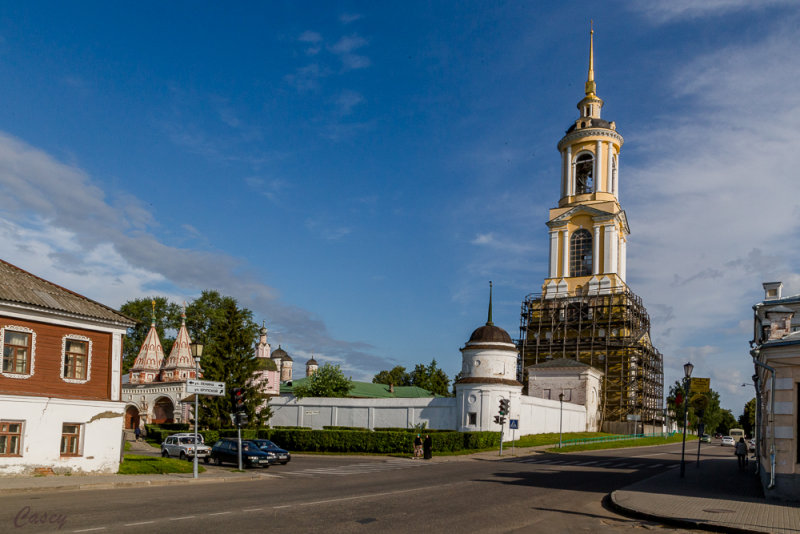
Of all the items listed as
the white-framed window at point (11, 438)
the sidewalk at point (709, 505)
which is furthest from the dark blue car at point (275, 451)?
the sidewalk at point (709, 505)

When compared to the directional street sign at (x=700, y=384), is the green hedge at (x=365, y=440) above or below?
below

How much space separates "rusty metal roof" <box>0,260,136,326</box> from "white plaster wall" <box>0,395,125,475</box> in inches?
115

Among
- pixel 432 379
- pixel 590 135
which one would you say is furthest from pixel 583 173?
pixel 432 379

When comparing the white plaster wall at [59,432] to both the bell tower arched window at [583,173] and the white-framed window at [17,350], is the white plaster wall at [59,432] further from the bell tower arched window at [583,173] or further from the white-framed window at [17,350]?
the bell tower arched window at [583,173]

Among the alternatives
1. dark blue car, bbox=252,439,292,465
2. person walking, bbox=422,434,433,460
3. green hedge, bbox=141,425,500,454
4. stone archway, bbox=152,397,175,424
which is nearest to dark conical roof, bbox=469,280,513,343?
green hedge, bbox=141,425,500,454

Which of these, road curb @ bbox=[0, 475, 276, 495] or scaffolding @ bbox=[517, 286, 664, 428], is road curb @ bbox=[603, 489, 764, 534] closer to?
road curb @ bbox=[0, 475, 276, 495]

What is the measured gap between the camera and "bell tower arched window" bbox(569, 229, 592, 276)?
266 ft

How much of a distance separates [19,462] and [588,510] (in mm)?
16895

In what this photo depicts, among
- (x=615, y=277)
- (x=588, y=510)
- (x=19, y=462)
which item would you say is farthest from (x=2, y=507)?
(x=615, y=277)

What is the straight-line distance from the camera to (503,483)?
75.2 feet

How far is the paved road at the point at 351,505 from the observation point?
43.9 feet

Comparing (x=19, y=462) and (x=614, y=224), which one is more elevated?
(x=614, y=224)

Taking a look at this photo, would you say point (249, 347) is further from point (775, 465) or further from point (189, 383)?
point (775, 465)

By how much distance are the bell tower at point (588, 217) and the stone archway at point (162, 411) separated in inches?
1665
